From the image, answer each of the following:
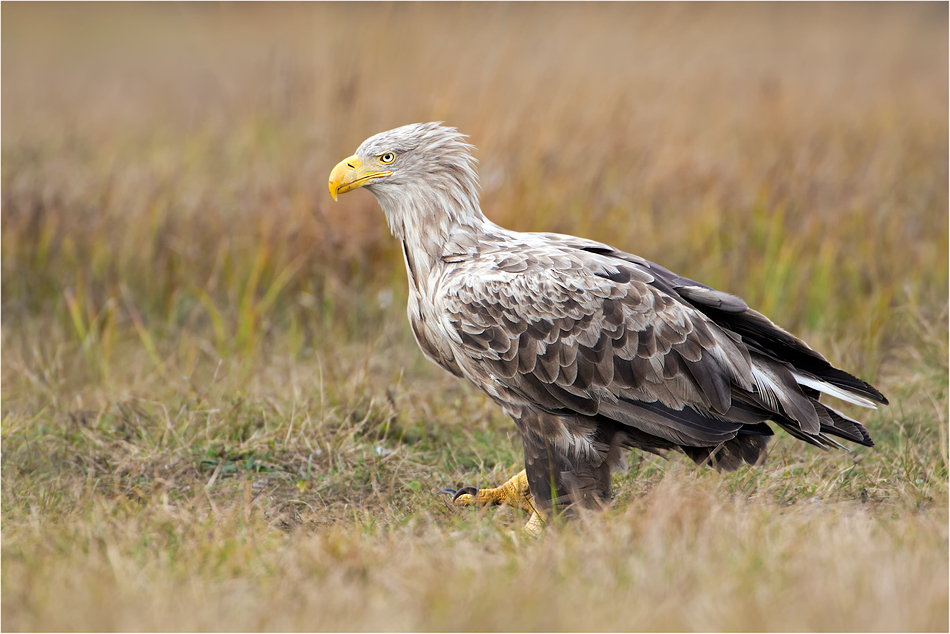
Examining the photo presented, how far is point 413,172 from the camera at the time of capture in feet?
12.8

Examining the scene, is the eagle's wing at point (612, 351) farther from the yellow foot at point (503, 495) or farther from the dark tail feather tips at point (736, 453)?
the yellow foot at point (503, 495)

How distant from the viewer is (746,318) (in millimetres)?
3625

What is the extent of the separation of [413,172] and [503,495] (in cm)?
146

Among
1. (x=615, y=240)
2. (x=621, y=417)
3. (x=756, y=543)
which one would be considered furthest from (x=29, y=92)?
(x=756, y=543)

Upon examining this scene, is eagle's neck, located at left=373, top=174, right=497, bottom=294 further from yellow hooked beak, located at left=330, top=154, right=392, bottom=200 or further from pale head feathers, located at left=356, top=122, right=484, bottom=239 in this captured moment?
yellow hooked beak, located at left=330, top=154, right=392, bottom=200

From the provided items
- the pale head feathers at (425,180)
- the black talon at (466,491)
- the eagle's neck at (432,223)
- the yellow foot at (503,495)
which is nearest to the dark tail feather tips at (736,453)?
the yellow foot at (503,495)

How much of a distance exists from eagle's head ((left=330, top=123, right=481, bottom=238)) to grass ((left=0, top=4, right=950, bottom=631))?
1170 mm

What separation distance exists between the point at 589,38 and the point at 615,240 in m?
1.59

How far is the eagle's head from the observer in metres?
3.86

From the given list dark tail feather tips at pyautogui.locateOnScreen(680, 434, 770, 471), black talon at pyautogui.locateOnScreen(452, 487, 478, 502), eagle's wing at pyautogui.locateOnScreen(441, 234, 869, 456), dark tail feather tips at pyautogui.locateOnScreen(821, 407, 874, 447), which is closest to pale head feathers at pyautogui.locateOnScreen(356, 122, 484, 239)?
eagle's wing at pyautogui.locateOnScreen(441, 234, 869, 456)

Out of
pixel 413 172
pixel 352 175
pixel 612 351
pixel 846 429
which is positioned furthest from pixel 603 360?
pixel 352 175

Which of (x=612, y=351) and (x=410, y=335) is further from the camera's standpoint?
(x=410, y=335)

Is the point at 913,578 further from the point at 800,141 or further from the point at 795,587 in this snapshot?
the point at 800,141

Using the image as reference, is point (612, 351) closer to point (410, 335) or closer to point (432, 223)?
point (432, 223)
